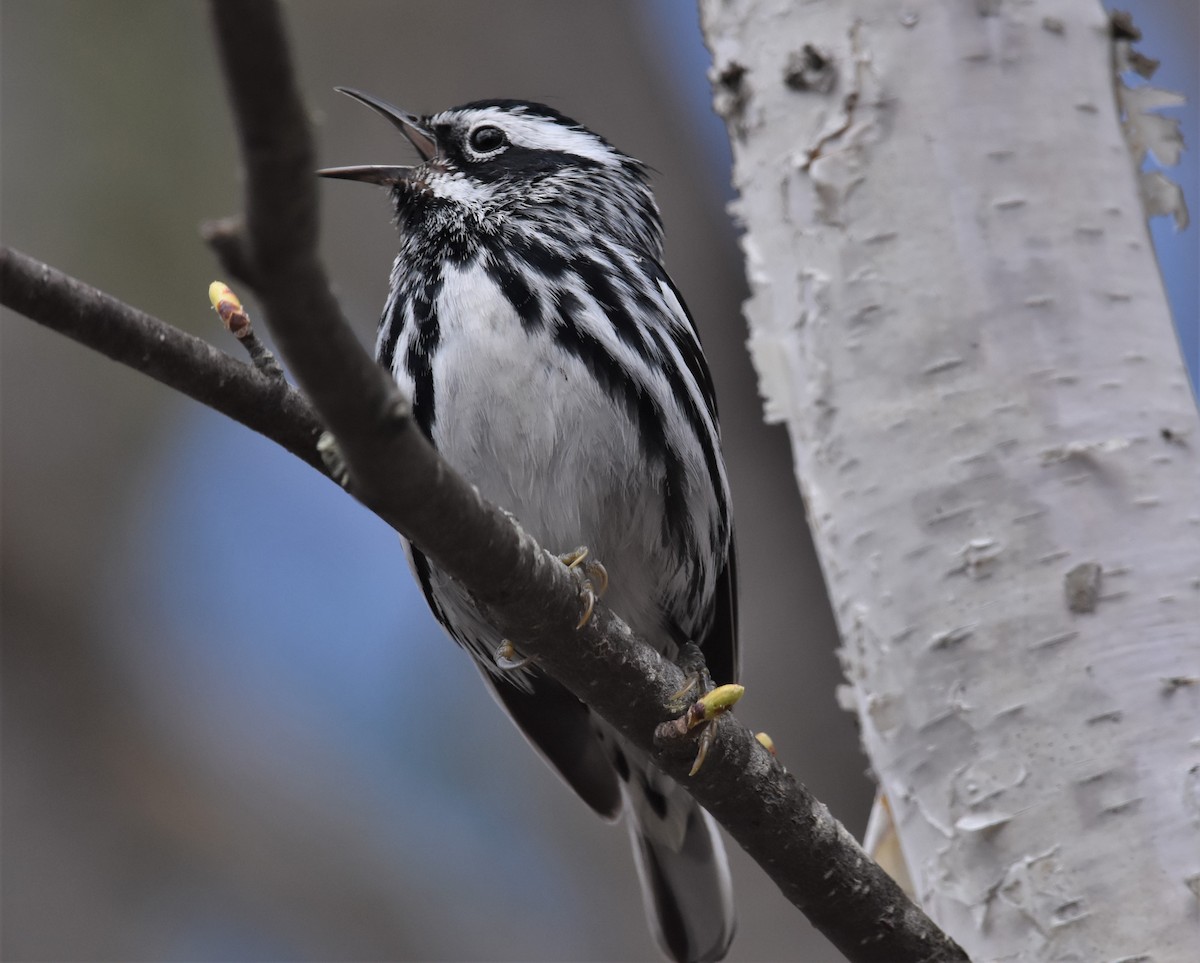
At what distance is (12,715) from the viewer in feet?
21.4

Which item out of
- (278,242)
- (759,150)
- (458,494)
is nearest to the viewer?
(278,242)

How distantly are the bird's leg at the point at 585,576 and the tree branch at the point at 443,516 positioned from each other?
2cm

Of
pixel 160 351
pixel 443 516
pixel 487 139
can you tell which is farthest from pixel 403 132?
pixel 443 516

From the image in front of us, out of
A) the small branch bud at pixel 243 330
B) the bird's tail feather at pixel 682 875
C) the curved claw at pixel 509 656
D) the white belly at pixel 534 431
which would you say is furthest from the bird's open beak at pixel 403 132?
the bird's tail feather at pixel 682 875

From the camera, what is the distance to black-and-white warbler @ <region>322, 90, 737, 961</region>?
2879 millimetres

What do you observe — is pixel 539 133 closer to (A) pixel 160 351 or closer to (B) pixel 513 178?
(B) pixel 513 178

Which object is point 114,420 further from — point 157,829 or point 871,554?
point 871,554

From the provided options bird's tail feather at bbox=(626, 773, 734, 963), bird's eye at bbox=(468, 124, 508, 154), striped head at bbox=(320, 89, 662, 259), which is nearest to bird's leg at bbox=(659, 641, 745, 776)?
bird's tail feather at bbox=(626, 773, 734, 963)

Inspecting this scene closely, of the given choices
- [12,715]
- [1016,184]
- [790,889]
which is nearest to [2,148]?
[12,715]

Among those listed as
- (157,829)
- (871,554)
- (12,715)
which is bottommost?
(157,829)

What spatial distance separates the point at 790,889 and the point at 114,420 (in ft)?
17.7

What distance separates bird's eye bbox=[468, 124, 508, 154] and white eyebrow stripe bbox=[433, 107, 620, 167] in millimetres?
27

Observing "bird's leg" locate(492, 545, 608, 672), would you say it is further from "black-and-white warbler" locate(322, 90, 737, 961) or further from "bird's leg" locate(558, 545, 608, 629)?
"black-and-white warbler" locate(322, 90, 737, 961)

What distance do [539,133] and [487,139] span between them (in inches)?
6.4
